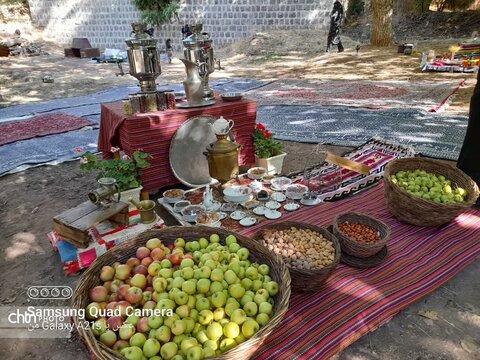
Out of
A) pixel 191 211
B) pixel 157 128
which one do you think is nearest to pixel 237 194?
pixel 191 211

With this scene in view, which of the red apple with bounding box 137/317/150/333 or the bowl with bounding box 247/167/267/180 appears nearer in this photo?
the red apple with bounding box 137/317/150/333

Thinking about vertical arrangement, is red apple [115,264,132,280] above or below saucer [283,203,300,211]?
above

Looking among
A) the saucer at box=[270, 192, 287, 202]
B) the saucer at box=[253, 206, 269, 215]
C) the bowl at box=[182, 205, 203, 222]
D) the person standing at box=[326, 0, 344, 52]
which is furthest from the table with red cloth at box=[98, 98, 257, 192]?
the person standing at box=[326, 0, 344, 52]

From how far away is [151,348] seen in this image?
1.52 m

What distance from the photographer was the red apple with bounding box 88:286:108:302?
6.00ft

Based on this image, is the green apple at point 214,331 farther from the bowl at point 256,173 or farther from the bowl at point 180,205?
the bowl at point 256,173

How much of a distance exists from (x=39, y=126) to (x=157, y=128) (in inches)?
160

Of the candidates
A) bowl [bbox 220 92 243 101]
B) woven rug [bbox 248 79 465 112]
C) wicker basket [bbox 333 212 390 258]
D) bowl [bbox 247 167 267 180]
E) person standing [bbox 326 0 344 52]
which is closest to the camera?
wicker basket [bbox 333 212 390 258]

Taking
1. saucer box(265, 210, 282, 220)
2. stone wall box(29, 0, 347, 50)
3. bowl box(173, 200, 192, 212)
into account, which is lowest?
saucer box(265, 210, 282, 220)

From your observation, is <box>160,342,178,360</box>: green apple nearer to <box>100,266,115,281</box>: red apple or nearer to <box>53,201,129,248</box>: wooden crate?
<box>100,266,115,281</box>: red apple

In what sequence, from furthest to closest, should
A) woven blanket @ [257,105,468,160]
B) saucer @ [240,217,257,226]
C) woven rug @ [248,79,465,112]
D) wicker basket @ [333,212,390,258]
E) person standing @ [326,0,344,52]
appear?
person standing @ [326,0,344,52] < woven rug @ [248,79,465,112] < woven blanket @ [257,105,468,160] < saucer @ [240,217,257,226] < wicker basket @ [333,212,390,258]

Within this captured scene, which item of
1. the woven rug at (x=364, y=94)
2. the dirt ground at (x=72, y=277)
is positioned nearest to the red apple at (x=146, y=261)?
the dirt ground at (x=72, y=277)

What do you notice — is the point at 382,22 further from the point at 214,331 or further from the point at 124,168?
the point at 214,331

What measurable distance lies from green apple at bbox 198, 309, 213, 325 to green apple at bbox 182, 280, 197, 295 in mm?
133
